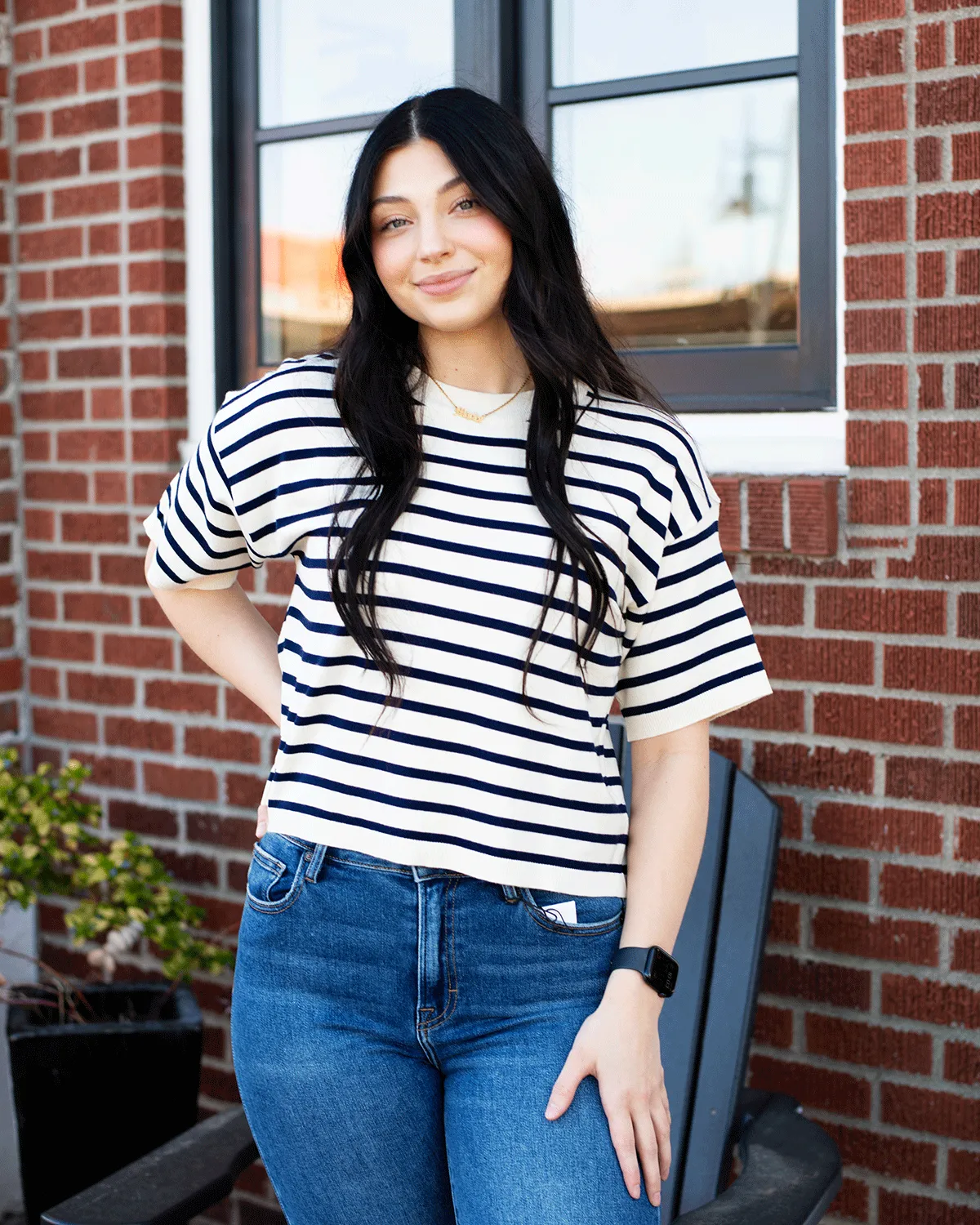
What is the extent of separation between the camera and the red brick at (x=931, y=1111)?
2280mm

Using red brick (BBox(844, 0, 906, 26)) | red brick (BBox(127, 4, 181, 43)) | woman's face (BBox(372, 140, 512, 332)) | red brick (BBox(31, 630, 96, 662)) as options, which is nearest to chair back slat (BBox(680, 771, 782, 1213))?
woman's face (BBox(372, 140, 512, 332))

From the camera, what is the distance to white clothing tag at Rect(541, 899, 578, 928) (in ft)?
4.67

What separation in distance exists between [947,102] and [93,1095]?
7.63ft

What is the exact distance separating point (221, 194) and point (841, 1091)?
7.33 feet

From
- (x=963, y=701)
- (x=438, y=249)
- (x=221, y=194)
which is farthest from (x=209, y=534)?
(x=221, y=194)

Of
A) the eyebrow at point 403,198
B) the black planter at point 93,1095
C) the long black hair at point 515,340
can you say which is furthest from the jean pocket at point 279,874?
the black planter at point 93,1095

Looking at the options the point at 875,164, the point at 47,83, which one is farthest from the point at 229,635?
the point at 47,83

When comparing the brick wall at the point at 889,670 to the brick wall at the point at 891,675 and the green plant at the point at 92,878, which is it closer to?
the brick wall at the point at 891,675

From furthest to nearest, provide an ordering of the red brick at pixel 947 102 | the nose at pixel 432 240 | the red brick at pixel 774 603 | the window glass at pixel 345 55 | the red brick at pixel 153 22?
the red brick at pixel 153 22
the window glass at pixel 345 55
the red brick at pixel 774 603
the red brick at pixel 947 102
the nose at pixel 432 240

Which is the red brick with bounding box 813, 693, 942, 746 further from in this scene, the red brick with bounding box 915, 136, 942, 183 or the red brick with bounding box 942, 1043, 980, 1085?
the red brick with bounding box 915, 136, 942, 183

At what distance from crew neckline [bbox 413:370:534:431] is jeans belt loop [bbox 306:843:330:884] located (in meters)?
0.48

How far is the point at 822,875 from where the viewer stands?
2.38m

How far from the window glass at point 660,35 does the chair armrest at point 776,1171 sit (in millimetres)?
1796

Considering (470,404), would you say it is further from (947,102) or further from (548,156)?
(548,156)
